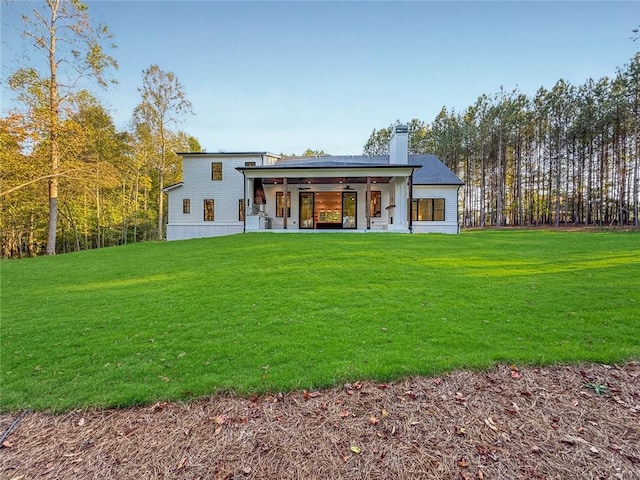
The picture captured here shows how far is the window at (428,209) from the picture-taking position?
19062mm

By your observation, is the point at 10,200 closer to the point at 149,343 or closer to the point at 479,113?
the point at 149,343

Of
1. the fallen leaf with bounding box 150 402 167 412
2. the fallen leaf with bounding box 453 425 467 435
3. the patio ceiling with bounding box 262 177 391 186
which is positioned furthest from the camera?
the patio ceiling with bounding box 262 177 391 186

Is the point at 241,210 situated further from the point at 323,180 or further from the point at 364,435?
the point at 364,435

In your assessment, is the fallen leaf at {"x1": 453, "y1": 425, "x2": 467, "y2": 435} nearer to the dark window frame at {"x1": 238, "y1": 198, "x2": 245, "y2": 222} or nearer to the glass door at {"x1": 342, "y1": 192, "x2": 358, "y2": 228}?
the glass door at {"x1": 342, "y1": 192, "x2": 358, "y2": 228}

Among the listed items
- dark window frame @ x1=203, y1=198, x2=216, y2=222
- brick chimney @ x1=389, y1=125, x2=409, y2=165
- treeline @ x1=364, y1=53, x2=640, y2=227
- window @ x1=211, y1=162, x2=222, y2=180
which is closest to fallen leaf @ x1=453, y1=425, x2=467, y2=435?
brick chimney @ x1=389, y1=125, x2=409, y2=165

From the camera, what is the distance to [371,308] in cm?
500

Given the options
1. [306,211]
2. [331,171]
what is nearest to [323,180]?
[331,171]

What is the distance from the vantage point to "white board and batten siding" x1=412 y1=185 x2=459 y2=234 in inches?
739

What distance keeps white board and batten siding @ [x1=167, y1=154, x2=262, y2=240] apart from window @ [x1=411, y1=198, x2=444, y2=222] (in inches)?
413

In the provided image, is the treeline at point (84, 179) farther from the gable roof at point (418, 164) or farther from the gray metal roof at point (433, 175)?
the gray metal roof at point (433, 175)

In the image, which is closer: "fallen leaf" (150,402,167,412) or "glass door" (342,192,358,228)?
"fallen leaf" (150,402,167,412)

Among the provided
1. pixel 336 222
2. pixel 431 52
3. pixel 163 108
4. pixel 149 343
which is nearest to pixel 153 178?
pixel 163 108

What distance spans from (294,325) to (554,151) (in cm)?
3812

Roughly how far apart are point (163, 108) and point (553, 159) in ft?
122
